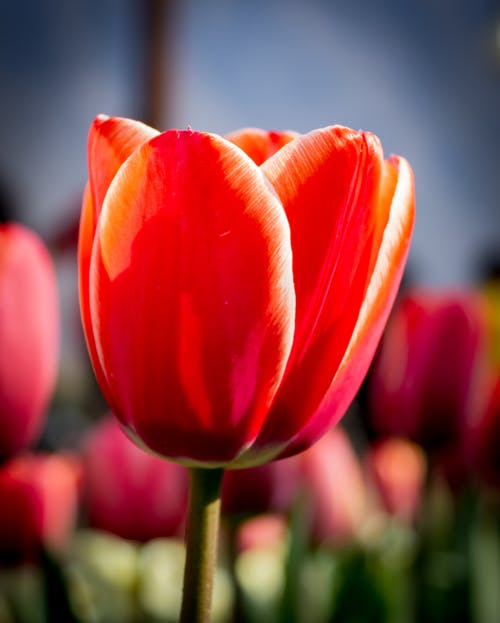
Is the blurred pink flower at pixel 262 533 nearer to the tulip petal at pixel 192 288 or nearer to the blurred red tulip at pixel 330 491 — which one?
the blurred red tulip at pixel 330 491

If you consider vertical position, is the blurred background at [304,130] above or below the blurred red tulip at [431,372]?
below

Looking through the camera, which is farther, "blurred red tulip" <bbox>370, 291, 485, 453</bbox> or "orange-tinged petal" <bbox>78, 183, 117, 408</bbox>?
"blurred red tulip" <bbox>370, 291, 485, 453</bbox>

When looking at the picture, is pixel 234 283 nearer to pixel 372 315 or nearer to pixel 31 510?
pixel 372 315

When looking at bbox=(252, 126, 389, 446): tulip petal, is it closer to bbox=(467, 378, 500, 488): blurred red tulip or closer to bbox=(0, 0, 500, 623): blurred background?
bbox=(0, 0, 500, 623): blurred background

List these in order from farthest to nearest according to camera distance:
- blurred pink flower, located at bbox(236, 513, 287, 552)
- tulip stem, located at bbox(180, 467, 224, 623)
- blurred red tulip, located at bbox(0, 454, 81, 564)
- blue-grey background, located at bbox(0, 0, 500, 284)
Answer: blue-grey background, located at bbox(0, 0, 500, 284) < blurred pink flower, located at bbox(236, 513, 287, 552) < blurred red tulip, located at bbox(0, 454, 81, 564) < tulip stem, located at bbox(180, 467, 224, 623)

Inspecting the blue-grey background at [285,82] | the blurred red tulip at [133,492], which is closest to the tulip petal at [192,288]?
the blurred red tulip at [133,492]

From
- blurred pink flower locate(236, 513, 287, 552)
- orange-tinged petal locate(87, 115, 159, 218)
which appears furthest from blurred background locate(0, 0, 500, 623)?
orange-tinged petal locate(87, 115, 159, 218)
